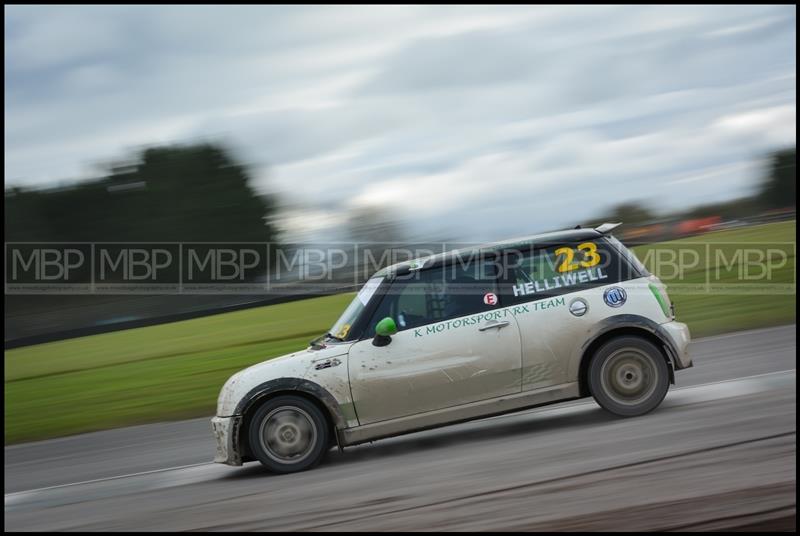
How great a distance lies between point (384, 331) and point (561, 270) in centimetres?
167

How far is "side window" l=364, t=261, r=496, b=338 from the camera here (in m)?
7.63

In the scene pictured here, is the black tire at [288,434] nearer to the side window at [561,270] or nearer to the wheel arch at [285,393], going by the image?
the wheel arch at [285,393]

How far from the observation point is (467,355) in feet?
24.7

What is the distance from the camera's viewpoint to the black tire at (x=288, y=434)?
742 centimetres

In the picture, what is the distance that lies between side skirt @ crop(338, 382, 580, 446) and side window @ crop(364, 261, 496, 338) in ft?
2.52

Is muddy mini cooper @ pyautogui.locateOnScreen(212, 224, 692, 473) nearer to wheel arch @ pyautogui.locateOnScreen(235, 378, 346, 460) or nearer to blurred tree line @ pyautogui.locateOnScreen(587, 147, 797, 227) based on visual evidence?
wheel arch @ pyautogui.locateOnScreen(235, 378, 346, 460)

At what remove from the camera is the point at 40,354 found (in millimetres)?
22719

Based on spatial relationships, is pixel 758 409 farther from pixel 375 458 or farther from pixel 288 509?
pixel 288 509

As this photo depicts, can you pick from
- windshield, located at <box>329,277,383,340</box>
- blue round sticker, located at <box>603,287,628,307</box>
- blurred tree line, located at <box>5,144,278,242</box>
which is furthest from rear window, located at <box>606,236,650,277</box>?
blurred tree line, located at <box>5,144,278,242</box>

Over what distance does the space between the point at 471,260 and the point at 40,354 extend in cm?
1804

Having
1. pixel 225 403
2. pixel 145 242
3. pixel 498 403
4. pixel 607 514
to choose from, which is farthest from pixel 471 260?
pixel 145 242

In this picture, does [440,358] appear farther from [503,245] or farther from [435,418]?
[503,245]

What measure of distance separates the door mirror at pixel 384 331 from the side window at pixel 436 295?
0.10 meters

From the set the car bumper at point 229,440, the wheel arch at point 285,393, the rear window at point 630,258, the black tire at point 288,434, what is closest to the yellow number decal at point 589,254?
the rear window at point 630,258
